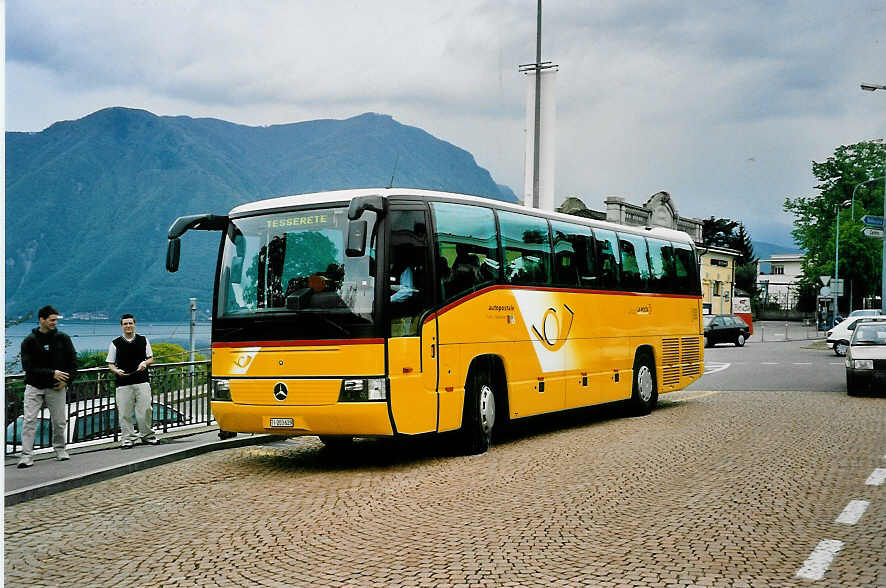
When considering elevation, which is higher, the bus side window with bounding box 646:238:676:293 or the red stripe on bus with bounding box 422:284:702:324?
the bus side window with bounding box 646:238:676:293

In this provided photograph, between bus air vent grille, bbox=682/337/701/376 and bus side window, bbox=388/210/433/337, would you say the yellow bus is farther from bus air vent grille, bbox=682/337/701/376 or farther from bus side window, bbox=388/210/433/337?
bus air vent grille, bbox=682/337/701/376

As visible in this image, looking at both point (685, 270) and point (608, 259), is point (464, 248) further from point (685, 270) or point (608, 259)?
point (685, 270)

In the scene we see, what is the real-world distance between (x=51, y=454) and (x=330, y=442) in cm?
367

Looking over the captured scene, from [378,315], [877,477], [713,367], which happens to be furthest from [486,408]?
[713,367]

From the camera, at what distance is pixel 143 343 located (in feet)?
44.3

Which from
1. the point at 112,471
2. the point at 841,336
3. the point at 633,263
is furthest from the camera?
the point at 841,336

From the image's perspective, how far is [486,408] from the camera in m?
→ 12.5

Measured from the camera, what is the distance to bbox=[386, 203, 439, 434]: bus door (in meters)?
10.9

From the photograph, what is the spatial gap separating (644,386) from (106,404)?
30.1 ft

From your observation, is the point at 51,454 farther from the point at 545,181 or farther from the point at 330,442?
the point at 545,181

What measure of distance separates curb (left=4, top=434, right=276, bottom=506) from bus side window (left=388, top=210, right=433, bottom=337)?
356 centimetres

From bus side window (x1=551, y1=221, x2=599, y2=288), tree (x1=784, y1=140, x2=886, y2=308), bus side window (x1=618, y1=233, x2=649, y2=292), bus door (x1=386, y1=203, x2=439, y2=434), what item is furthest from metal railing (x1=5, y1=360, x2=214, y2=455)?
tree (x1=784, y1=140, x2=886, y2=308)

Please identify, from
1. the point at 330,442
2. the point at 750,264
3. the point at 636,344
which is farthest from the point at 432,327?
the point at 750,264

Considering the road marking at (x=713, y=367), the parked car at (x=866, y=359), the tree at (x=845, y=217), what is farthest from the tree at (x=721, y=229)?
the parked car at (x=866, y=359)
